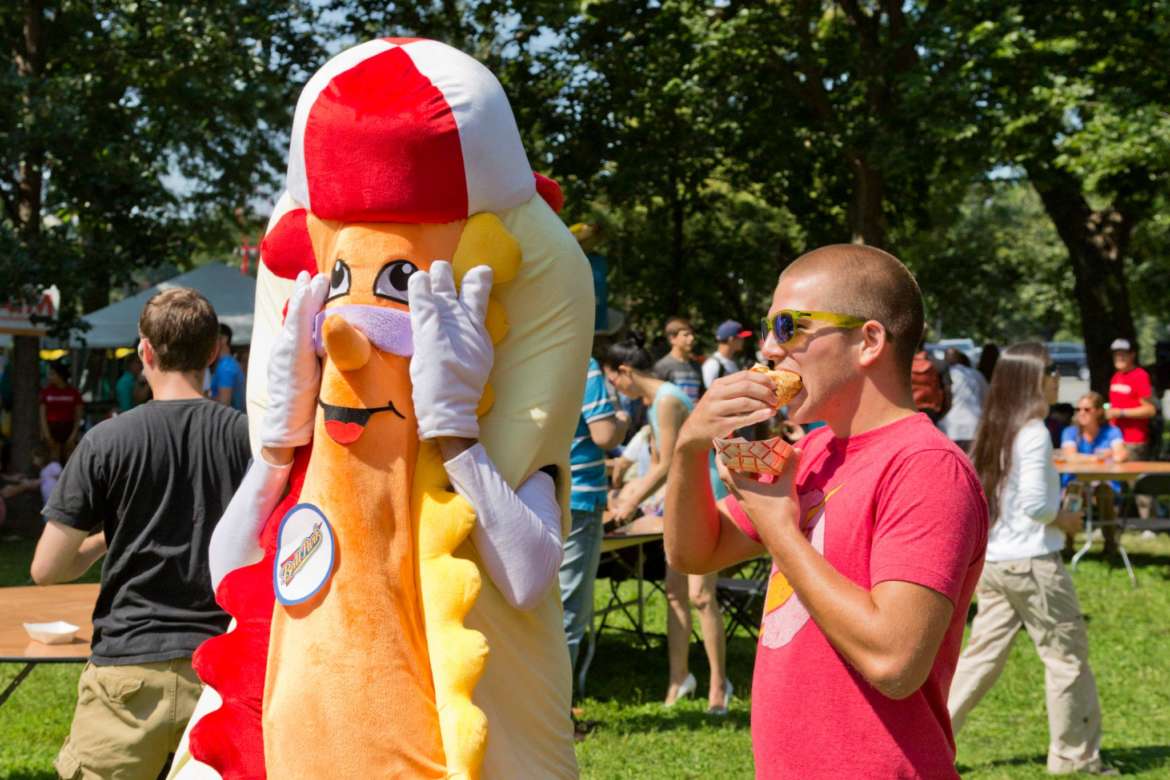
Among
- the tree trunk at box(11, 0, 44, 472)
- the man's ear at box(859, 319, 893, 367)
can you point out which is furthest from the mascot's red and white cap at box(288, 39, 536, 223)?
the tree trunk at box(11, 0, 44, 472)

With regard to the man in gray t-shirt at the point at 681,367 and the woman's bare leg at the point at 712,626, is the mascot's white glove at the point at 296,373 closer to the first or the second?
the woman's bare leg at the point at 712,626

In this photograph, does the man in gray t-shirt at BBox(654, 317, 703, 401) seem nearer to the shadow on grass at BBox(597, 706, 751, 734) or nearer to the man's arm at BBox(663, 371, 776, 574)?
the shadow on grass at BBox(597, 706, 751, 734)

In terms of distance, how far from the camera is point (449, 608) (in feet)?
8.64

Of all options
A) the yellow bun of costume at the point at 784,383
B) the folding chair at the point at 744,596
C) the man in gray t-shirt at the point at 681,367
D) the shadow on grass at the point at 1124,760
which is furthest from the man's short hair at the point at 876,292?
the man in gray t-shirt at the point at 681,367

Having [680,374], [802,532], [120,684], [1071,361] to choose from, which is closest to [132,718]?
[120,684]

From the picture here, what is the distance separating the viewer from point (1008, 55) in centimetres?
1375

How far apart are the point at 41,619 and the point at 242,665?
84.6 inches

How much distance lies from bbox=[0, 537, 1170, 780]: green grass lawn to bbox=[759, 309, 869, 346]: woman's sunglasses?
4.20 meters

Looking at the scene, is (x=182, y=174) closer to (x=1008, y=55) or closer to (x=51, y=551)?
(x=1008, y=55)

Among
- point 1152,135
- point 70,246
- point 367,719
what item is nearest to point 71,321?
point 70,246

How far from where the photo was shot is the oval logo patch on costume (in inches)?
104

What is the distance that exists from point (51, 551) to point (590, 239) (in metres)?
1.89

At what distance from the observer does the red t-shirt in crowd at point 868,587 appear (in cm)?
221

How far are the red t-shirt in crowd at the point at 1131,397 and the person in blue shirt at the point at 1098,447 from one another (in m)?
0.18
